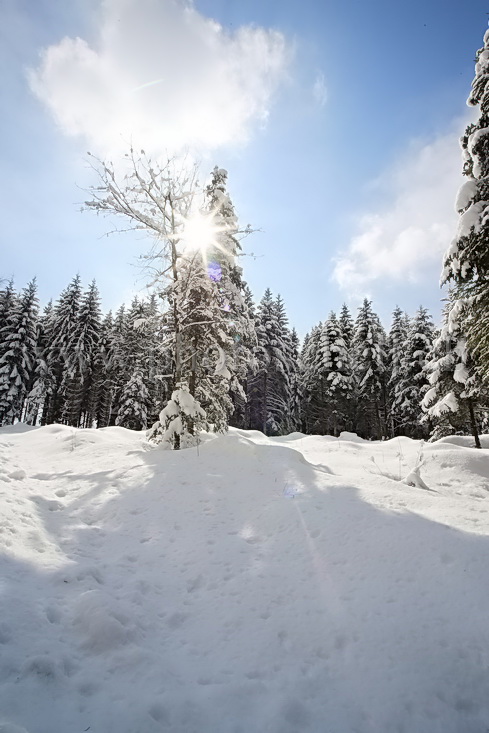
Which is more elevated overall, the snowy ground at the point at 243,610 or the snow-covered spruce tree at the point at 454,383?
the snow-covered spruce tree at the point at 454,383

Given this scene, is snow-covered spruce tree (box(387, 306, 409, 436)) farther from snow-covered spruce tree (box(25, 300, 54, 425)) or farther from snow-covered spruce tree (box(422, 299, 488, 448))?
snow-covered spruce tree (box(25, 300, 54, 425))

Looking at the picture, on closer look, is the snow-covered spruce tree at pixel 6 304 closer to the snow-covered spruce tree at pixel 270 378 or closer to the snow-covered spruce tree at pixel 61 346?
the snow-covered spruce tree at pixel 61 346

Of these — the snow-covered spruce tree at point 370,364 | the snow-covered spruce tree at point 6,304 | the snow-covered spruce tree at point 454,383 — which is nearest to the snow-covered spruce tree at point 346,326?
the snow-covered spruce tree at point 370,364

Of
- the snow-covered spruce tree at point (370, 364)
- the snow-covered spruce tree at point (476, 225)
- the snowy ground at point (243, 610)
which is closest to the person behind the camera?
the snowy ground at point (243, 610)

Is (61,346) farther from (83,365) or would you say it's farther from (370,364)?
(370,364)

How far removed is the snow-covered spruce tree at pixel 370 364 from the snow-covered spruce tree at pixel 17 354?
105ft

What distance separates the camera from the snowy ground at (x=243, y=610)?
2.62 meters

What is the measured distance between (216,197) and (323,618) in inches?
635

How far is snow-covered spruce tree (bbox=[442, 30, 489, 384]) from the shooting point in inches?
331

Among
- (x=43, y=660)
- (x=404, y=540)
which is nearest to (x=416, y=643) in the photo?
(x=404, y=540)

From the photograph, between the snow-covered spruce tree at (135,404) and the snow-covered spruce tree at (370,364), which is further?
the snow-covered spruce tree at (370,364)

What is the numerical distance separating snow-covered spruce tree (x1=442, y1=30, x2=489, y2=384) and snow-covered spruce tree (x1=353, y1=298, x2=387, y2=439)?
25.8 meters

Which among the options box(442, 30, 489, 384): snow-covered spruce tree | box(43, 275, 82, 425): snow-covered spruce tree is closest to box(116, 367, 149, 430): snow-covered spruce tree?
box(43, 275, 82, 425): snow-covered spruce tree

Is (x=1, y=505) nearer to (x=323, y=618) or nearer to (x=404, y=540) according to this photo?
(x=323, y=618)
